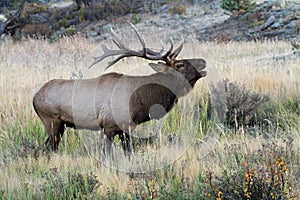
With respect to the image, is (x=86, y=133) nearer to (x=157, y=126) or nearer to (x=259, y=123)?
(x=157, y=126)

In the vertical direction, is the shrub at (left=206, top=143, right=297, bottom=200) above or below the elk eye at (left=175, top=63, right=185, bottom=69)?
below

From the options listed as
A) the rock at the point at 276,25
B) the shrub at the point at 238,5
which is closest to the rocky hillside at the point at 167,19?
the rock at the point at 276,25

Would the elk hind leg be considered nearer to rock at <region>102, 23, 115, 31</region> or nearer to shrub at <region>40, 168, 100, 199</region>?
shrub at <region>40, 168, 100, 199</region>

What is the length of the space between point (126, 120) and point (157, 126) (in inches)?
33.4

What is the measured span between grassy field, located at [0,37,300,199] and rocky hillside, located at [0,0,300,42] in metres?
11.5

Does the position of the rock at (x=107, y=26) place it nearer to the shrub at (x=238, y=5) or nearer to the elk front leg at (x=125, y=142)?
the shrub at (x=238, y=5)

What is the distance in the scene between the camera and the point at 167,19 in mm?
26016

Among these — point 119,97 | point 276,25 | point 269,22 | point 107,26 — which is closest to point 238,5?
point 269,22

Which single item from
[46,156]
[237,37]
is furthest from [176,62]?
[237,37]

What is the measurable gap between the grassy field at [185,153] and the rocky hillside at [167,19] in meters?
11.5

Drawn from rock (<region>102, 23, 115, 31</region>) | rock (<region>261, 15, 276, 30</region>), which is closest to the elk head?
rock (<region>261, 15, 276, 30</region>)

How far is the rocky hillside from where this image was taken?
19.7 metres

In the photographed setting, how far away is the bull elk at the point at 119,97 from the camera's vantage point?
473 centimetres

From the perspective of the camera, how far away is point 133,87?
15.9ft
